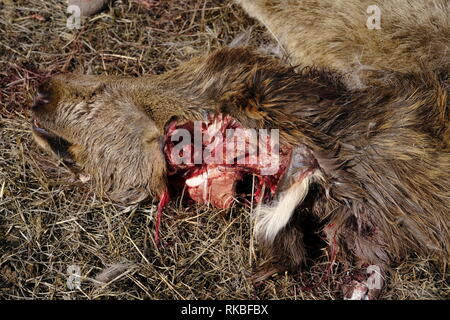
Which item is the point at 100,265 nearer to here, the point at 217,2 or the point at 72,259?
the point at 72,259

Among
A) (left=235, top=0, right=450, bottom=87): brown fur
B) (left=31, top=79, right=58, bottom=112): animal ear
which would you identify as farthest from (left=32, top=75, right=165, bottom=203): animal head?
(left=235, top=0, right=450, bottom=87): brown fur

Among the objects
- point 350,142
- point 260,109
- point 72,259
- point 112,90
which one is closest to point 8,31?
point 112,90

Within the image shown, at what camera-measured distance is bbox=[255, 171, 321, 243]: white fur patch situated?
10.00 feet

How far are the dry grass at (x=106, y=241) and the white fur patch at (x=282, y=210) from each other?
0.87ft

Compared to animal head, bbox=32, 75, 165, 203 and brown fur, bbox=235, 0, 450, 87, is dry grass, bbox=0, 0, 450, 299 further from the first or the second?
brown fur, bbox=235, 0, 450, 87

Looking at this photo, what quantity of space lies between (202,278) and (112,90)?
1096 millimetres

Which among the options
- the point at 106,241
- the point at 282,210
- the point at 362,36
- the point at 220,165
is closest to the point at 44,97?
the point at 106,241

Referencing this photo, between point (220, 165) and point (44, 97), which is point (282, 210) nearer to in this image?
point (220, 165)

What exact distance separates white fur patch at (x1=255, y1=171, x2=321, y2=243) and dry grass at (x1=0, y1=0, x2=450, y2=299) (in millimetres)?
266

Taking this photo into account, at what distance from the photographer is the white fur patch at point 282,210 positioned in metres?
3.05

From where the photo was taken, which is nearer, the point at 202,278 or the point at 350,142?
the point at 350,142

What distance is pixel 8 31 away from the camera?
169 inches

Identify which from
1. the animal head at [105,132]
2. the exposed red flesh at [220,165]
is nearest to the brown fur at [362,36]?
the exposed red flesh at [220,165]

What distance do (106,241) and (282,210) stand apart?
1.03m
